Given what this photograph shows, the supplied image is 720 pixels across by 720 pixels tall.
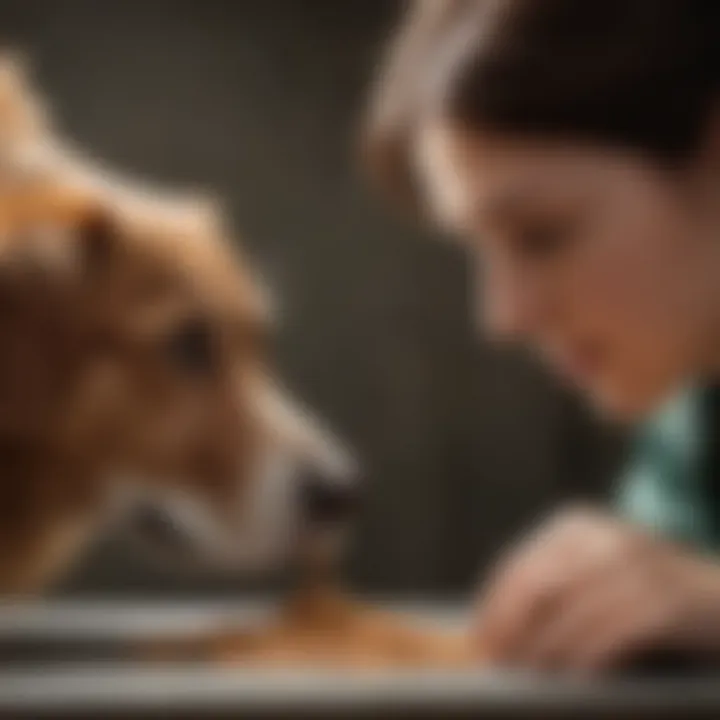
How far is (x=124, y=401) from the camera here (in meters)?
0.73

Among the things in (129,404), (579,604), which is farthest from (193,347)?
(579,604)

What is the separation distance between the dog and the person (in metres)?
0.17

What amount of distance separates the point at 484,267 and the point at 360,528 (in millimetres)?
222

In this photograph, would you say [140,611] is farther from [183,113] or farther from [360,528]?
[183,113]

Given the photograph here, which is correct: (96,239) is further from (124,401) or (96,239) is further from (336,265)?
(336,265)

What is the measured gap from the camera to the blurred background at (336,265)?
0.90 meters

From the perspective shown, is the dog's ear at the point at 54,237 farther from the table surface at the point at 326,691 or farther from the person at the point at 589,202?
the table surface at the point at 326,691

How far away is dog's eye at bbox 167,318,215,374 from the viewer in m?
0.77

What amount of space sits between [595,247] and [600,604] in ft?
0.70

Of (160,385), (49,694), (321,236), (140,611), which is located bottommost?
(49,694)

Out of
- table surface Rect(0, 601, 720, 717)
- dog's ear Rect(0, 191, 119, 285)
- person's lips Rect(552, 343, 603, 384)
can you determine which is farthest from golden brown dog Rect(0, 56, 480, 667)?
table surface Rect(0, 601, 720, 717)

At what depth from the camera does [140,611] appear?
0.73 m

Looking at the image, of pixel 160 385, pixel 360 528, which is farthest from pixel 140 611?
pixel 360 528

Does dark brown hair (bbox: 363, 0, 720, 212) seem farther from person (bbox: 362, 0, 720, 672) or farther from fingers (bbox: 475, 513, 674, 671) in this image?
fingers (bbox: 475, 513, 674, 671)
